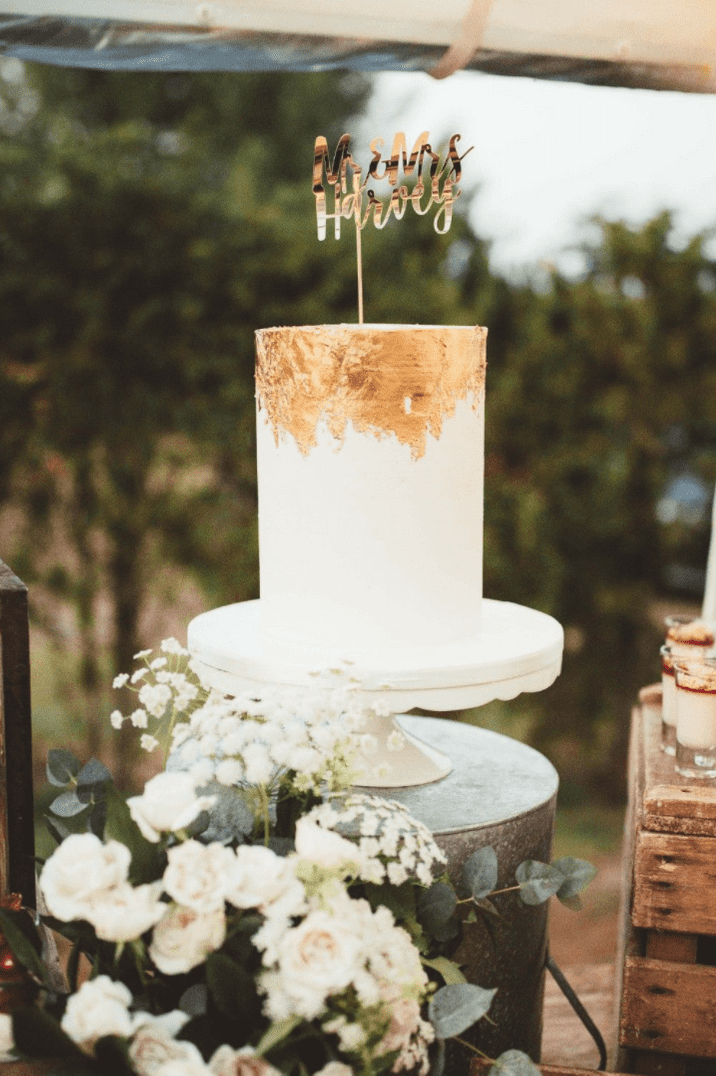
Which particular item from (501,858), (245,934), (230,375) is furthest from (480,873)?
(230,375)

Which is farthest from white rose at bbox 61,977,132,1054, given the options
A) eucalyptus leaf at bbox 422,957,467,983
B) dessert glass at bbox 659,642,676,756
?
dessert glass at bbox 659,642,676,756

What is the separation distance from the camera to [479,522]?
1649mm

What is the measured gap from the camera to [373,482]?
1.54 meters

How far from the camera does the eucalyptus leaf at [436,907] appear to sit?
4.70ft

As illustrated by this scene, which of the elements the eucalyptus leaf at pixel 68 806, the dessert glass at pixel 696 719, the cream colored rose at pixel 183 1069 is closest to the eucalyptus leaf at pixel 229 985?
the cream colored rose at pixel 183 1069

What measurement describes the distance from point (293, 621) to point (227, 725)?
1.05 ft

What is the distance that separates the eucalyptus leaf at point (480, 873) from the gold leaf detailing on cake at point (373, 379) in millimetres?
623

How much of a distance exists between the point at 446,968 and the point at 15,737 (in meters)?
0.70

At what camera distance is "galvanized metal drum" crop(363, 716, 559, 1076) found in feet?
5.39

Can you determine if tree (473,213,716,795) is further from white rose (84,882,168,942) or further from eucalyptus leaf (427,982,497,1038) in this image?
white rose (84,882,168,942)

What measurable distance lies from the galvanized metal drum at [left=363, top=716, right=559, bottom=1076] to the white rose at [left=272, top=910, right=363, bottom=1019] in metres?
0.49

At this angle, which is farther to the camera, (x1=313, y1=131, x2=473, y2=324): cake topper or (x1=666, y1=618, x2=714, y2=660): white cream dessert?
(x1=666, y1=618, x2=714, y2=660): white cream dessert

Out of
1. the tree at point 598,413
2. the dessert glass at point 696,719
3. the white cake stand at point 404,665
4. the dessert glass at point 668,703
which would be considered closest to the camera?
the white cake stand at point 404,665

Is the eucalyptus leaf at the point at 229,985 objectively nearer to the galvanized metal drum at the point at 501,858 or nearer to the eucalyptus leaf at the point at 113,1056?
the eucalyptus leaf at the point at 113,1056
